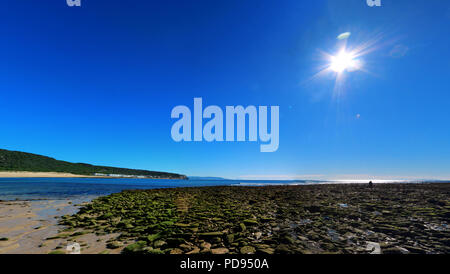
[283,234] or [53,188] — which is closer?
[283,234]

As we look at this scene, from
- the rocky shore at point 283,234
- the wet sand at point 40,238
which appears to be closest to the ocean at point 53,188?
the wet sand at point 40,238

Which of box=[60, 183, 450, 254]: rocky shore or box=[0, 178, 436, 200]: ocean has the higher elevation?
box=[60, 183, 450, 254]: rocky shore

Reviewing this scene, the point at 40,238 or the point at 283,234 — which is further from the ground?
the point at 283,234

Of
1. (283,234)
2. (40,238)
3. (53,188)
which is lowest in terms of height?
(53,188)

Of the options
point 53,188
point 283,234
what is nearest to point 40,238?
point 283,234

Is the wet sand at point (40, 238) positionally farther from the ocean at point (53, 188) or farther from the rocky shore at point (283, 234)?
the ocean at point (53, 188)

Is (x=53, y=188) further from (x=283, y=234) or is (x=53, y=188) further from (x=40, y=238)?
(x=283, y=234)

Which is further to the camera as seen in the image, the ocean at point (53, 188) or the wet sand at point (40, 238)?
the ocean at point (53, 188)

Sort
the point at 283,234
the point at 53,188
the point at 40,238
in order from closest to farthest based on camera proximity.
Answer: the point at 40,238 → the point at 283,234 → the point at 53,188

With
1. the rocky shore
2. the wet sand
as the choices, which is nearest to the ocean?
the wet sand

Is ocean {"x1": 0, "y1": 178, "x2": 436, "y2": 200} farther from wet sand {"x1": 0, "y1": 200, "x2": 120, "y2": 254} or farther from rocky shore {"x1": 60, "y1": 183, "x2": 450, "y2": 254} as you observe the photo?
rocky shore {"x1": 60, "y1": 183, "x2": 450, "y2": 254}
